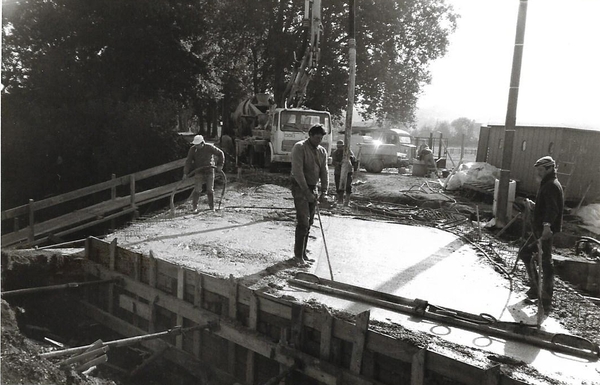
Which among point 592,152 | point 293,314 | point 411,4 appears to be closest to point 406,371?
point 293,314

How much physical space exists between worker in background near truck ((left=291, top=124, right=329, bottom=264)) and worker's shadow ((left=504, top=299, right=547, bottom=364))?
3.03 meters

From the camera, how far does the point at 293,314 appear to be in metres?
6.14

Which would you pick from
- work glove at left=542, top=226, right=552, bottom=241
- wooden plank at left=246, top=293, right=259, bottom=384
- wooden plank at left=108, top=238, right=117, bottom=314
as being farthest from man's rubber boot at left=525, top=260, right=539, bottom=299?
wooden plank at left=108, top=238, right=117, bottom=314

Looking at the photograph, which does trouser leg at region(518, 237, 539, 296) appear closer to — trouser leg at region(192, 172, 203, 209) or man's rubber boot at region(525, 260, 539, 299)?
man's rubber boot at region(525, 260, 539, 299)

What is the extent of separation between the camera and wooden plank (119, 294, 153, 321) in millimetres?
8516

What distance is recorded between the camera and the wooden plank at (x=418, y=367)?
488 cm

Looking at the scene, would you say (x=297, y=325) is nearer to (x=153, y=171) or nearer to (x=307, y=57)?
(x=153, y=171)

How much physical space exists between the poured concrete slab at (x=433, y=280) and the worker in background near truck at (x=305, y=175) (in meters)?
0.65

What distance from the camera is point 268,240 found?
9570 mm

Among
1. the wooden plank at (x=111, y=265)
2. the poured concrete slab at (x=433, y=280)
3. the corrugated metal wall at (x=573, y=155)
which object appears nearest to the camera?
the poured concrete slab at (x=433, y=280)

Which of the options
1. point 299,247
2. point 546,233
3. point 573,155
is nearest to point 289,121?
point 573,155

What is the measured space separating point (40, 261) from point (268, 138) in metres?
13.3

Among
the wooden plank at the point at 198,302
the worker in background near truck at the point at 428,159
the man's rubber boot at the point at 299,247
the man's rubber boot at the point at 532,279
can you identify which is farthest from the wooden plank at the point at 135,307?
the worker in background near truck at the point at 428,159

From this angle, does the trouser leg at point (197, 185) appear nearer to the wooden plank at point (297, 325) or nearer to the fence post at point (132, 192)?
the fence post at point (132, 192)
